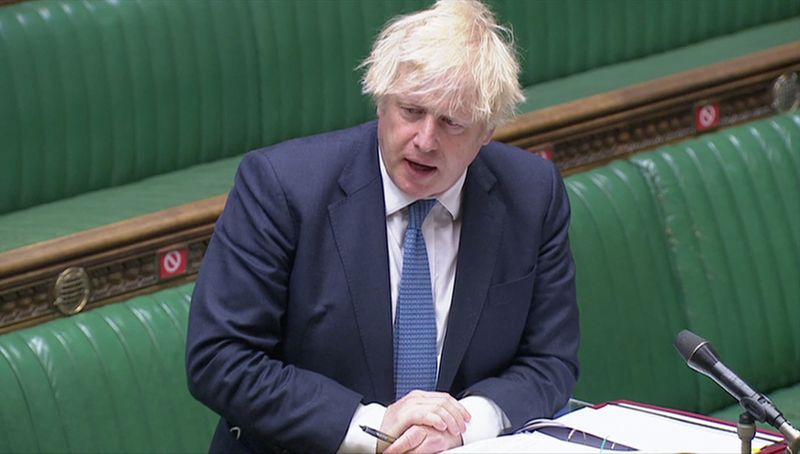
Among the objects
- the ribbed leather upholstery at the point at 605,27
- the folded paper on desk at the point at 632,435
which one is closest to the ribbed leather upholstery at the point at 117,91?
the ribbed leather upholstery at the point at 605,27

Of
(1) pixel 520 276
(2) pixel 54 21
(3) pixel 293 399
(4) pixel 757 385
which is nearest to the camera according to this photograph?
(3) pixel 293 399

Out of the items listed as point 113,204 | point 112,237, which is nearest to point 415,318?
point 112,237

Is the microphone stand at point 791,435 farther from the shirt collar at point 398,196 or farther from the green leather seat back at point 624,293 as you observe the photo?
the green leather seat back at point 624,293

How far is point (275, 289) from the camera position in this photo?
2.09m

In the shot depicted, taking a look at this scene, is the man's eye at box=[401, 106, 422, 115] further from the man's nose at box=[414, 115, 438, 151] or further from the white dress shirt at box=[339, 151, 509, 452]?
the white dress shirt at box=[339, 151, 509, 452]

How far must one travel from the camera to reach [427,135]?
202 centimetres

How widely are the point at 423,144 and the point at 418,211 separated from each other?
152 millimetres

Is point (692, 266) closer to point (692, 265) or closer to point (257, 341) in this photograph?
point (692, 265)

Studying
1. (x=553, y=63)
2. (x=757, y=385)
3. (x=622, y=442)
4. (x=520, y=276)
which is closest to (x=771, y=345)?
(x=757, y=385)

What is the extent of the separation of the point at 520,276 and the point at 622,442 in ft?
1.20

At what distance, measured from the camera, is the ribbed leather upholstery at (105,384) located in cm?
268

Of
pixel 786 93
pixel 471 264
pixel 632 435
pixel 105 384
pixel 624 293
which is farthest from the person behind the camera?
pixel 786 93

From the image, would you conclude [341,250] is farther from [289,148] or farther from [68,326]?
[68,326]

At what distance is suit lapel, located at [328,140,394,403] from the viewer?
2.12 metres
